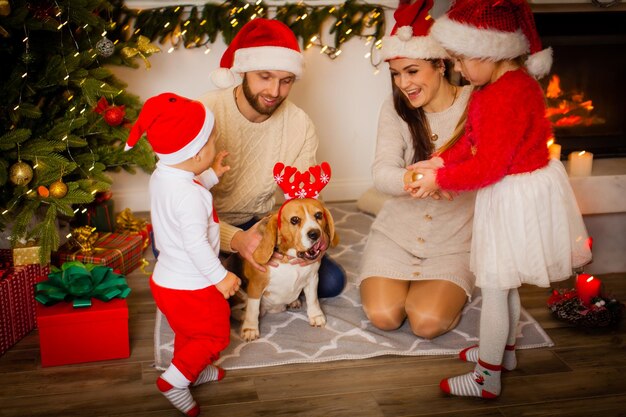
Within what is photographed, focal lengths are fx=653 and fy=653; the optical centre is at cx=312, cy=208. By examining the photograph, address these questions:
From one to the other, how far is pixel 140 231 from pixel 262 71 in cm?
136

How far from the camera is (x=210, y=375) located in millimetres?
2172

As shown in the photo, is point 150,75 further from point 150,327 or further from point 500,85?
point 500,85

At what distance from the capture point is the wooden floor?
6.62 feet

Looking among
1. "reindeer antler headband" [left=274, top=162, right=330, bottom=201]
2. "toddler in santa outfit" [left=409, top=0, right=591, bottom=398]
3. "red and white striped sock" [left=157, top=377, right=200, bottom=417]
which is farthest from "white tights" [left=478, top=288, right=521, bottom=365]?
"red and white striped sock" [left=157, top=377, right=200, bottom=417]

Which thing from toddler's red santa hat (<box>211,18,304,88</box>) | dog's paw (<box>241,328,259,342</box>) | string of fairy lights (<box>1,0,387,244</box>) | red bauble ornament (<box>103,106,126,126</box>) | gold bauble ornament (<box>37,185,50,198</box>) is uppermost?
string of fairy lights (<box>1,0,387,244</box>)

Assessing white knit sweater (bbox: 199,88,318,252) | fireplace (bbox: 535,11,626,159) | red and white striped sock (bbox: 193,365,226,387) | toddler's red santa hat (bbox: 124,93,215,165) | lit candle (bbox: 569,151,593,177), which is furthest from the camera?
fireplace (bbox: 535,11,626,159)

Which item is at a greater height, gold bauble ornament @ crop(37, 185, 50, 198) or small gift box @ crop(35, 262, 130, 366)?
gold bauble ornament @ crop(37, 185, 50, 198)

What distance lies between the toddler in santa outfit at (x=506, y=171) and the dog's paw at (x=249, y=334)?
853 mm

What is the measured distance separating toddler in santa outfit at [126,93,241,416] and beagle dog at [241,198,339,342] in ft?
1.05

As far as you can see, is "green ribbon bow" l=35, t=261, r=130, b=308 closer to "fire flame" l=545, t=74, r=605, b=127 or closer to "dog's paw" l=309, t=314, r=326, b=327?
"dog's paw" l=309, t=314, r=326, b=327

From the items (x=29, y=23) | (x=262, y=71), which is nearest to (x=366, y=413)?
(x=262, y=71)

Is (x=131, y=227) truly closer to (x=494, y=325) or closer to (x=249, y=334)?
(x=249, y=334)

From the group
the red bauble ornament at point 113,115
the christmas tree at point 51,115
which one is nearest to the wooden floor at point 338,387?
the christmas tree at point 51,115

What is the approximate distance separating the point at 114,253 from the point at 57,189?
1.66 feet
